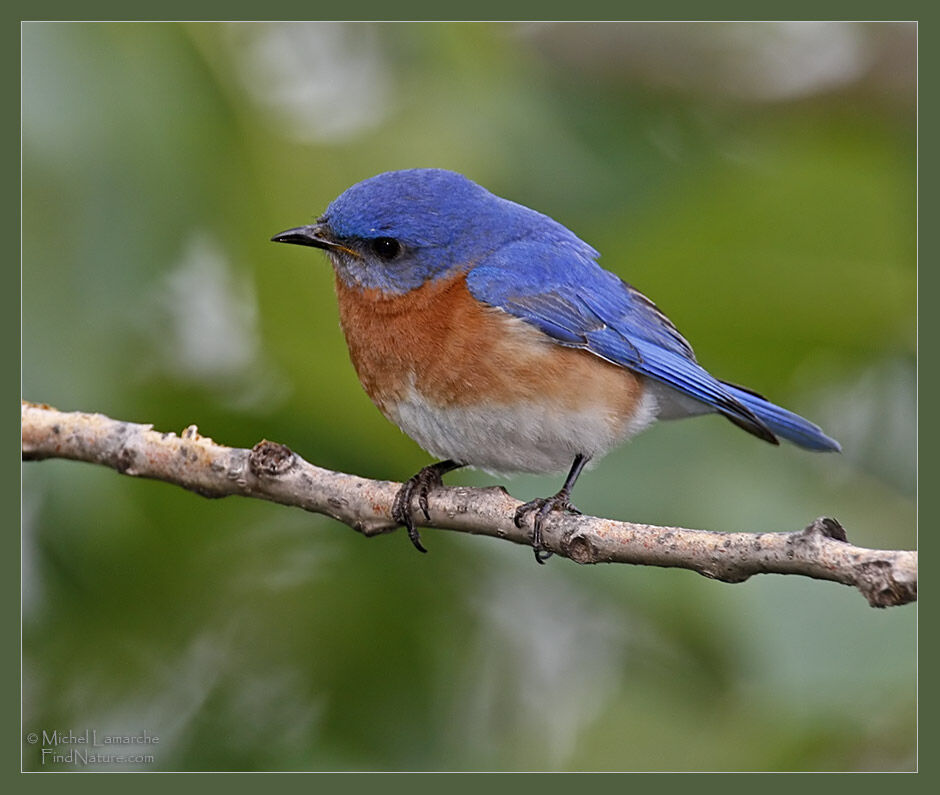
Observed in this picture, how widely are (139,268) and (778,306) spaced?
82.0 inches

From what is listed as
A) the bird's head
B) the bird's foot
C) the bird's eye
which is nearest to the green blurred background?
the bird's head

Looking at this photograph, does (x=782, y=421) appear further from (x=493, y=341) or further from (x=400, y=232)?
(x=400, y=232)

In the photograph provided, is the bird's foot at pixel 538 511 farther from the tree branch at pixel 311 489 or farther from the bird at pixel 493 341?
the bird at pixel 493 341

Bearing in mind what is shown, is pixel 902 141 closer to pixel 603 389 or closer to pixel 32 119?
pixel 603 389

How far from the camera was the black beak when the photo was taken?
12.4 ft

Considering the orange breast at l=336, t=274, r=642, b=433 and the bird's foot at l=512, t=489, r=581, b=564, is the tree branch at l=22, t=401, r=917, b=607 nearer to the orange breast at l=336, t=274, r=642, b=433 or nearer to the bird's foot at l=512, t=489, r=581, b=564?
the bird's foot at l=512, t=489, r=581, b=564

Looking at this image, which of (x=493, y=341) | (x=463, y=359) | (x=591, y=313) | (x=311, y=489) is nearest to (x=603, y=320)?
(x=591, y=313)

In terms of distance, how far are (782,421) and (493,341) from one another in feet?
3.49

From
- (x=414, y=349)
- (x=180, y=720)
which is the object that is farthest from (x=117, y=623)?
(x=414, y=349)

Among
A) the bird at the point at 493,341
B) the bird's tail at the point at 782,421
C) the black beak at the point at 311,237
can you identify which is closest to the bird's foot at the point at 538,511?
the bird at the point at 493,341

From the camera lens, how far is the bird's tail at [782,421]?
392cm

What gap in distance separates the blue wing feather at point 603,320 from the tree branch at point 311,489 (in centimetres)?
69

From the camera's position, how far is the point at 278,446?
128 inches

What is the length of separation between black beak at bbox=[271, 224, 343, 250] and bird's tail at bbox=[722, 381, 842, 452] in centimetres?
→ 141
